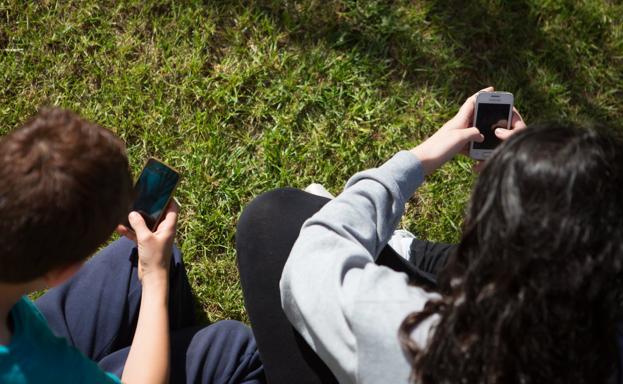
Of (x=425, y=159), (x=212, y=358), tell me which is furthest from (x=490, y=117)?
(x=212, y=358)

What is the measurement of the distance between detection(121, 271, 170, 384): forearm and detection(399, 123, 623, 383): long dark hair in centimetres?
72

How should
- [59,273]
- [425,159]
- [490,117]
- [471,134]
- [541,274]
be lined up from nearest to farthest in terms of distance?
[541,274], [59,273], [425,159], [471,134], [490,117]

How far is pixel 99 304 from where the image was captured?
1.79 m

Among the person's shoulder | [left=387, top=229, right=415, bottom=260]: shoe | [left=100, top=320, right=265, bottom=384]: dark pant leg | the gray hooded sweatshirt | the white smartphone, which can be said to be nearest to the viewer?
the gray hooded sweatshirt

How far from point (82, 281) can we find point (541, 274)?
1275 mm

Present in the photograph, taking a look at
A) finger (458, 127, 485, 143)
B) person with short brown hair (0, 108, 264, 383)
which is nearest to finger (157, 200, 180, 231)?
person with short brown hair (0, 108, 264, 383)

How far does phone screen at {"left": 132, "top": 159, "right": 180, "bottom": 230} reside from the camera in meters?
1.89

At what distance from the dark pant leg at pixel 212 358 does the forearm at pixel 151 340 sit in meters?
0.10

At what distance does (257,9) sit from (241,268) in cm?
133

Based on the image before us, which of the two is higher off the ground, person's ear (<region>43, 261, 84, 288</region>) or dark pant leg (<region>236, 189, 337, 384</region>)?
person's ear (<region>43, 261, 84, 288</region>)

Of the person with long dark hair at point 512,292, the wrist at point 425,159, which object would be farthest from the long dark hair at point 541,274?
the wrist at point 425,159

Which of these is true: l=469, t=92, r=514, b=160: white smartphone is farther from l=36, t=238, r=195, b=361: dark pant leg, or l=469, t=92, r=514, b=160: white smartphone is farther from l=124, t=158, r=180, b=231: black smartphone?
l=36, t=238, r=195, b=361: dark pant leg

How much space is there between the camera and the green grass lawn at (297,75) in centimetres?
252

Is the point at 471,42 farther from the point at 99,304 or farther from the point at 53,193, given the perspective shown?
the point at 53,193
